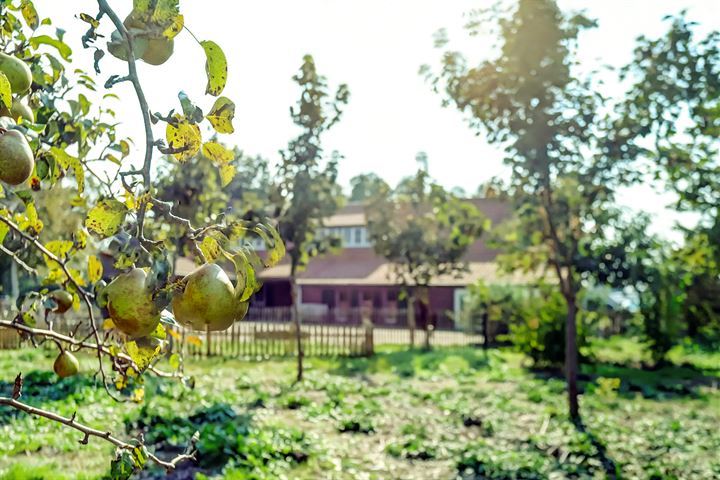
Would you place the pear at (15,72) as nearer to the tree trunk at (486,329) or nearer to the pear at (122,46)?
the pear at (122,46)

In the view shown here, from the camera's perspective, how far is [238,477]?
526cm

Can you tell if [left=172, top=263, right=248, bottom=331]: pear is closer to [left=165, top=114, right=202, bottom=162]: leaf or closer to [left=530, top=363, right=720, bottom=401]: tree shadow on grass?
[left=165, top=114, right=202, bottom=162]: leaf

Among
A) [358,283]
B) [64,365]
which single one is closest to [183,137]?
[64,365]

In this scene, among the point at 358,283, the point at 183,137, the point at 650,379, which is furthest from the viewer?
the point at 358,283

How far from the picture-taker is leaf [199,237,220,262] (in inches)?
44.9

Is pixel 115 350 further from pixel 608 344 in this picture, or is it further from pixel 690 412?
Answer: pixel 608 344

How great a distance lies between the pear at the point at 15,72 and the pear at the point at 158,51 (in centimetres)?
40

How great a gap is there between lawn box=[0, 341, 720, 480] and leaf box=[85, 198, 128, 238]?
4.50m

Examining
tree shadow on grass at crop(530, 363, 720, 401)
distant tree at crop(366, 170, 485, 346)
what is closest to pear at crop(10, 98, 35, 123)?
tree shadow on grass at crop(530, 363, 720, 401)

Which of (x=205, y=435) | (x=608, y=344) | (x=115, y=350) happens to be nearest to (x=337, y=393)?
(x=205, y=435)

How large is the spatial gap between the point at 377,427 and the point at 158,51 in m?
7.36

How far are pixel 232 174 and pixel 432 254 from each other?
63.6 feet

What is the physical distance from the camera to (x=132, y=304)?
1.10 meters

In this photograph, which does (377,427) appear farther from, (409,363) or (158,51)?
(158,51)
